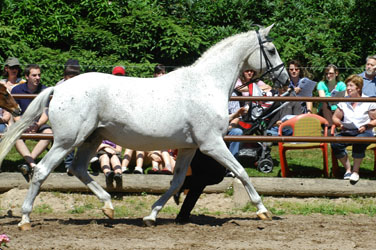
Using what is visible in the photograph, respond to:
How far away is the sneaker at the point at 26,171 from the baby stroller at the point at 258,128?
314 cm

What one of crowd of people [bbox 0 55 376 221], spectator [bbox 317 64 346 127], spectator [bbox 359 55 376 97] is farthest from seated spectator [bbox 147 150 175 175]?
spectator [bbox 359 55 376 97]

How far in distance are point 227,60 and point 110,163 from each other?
2.54 m

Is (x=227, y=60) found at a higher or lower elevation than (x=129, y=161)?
higher

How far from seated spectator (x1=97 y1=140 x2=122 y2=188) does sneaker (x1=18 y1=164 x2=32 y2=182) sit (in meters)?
0.95

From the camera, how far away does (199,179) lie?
775cm

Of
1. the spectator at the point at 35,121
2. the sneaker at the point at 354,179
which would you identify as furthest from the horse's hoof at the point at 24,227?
the sneaker at the point at 354,179

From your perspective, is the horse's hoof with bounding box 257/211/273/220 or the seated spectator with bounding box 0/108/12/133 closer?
the horse's hoof with bounding box 257/211/273/220

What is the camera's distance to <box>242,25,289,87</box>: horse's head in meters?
7.86

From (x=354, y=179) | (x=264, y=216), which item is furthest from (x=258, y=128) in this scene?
(x=264, y=216)

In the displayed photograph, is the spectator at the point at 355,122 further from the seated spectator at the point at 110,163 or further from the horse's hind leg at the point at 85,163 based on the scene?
the horse's hind leg at the point at 85,163

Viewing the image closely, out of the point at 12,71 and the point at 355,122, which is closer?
the point at 355,122

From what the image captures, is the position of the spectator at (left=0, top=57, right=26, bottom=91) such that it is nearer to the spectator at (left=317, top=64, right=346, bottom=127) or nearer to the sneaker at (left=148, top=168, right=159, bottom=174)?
the sneaker at (left=148, top=168, right=159, bottom=174)

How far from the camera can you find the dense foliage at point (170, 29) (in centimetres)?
1450

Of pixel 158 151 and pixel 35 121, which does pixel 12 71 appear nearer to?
pixel 35 121
